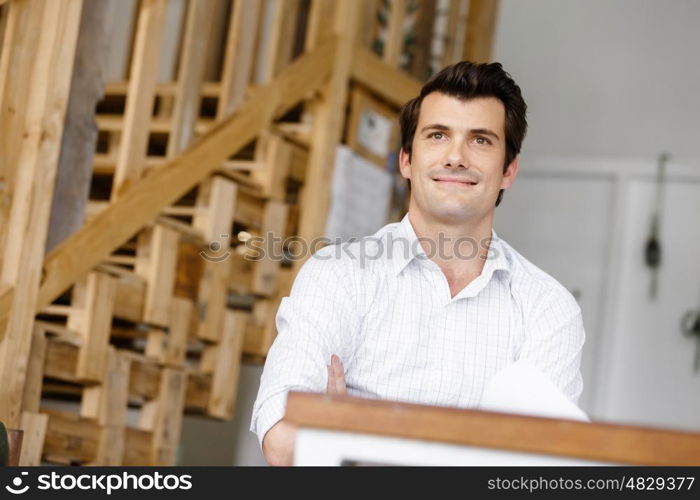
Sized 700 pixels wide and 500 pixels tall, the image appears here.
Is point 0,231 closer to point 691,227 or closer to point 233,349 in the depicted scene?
point 233,349

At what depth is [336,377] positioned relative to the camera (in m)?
1.88

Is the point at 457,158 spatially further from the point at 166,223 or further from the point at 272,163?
the point at 272,163

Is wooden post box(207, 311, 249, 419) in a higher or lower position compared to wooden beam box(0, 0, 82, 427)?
lower

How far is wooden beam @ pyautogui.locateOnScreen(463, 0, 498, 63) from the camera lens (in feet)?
14.7

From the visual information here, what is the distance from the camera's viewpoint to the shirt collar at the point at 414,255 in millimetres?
2139

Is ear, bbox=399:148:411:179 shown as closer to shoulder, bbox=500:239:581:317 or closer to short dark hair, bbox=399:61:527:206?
short dark hair, bbox=399:61:527:206

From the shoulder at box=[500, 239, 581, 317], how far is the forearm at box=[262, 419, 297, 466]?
2.01ft

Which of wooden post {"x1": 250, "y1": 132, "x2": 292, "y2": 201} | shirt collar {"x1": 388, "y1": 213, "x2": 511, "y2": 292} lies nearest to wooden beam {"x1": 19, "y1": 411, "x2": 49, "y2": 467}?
shirt collar {"x1": 388, "y1": 213, "x2": 511, "y2": 292}

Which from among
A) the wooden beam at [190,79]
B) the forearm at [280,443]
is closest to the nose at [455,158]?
the forearm at [280,443]

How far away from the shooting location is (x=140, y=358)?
3172mm

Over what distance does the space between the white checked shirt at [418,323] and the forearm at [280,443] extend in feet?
0.54

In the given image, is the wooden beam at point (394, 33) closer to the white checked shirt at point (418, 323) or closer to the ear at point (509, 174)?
the ear at point (509, 174)

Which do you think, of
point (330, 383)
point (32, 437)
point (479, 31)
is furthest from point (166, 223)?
point (479, 31)

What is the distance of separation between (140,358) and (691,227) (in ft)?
9.78
